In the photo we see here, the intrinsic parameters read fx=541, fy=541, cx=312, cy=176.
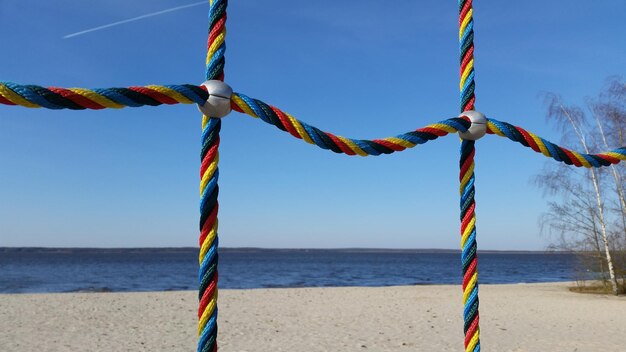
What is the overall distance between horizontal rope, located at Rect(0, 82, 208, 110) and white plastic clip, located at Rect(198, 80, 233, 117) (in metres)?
0.01

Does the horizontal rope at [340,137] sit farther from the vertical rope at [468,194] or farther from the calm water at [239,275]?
the calm water at [239,275]

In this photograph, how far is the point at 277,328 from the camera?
30.7ft

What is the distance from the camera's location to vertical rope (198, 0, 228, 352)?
127 cm

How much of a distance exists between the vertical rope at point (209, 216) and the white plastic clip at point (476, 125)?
0.79 metres

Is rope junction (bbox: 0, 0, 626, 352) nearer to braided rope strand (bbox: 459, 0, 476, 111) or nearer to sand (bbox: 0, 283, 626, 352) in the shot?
braided rope strand (bbox: 459, 0, 476, 111)

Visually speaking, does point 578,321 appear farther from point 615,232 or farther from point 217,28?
point 217,28

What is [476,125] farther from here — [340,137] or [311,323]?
[311,323]

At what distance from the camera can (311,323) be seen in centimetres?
1001

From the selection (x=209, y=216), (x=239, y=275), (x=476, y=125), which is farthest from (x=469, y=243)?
(x=239, y=275)

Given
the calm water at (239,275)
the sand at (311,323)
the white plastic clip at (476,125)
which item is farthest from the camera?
the calm water at (239,275)

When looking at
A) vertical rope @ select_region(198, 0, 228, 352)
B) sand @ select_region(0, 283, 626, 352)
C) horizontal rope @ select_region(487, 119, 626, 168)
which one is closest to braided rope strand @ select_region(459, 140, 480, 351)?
horizontal rope @ select_region(487, 119, 626, 168)

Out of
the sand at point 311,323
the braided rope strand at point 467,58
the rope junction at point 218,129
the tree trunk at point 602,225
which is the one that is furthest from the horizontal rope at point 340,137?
the tree trunk at point 602,225

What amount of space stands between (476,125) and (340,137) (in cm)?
49

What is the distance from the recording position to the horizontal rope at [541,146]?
1777 mm
